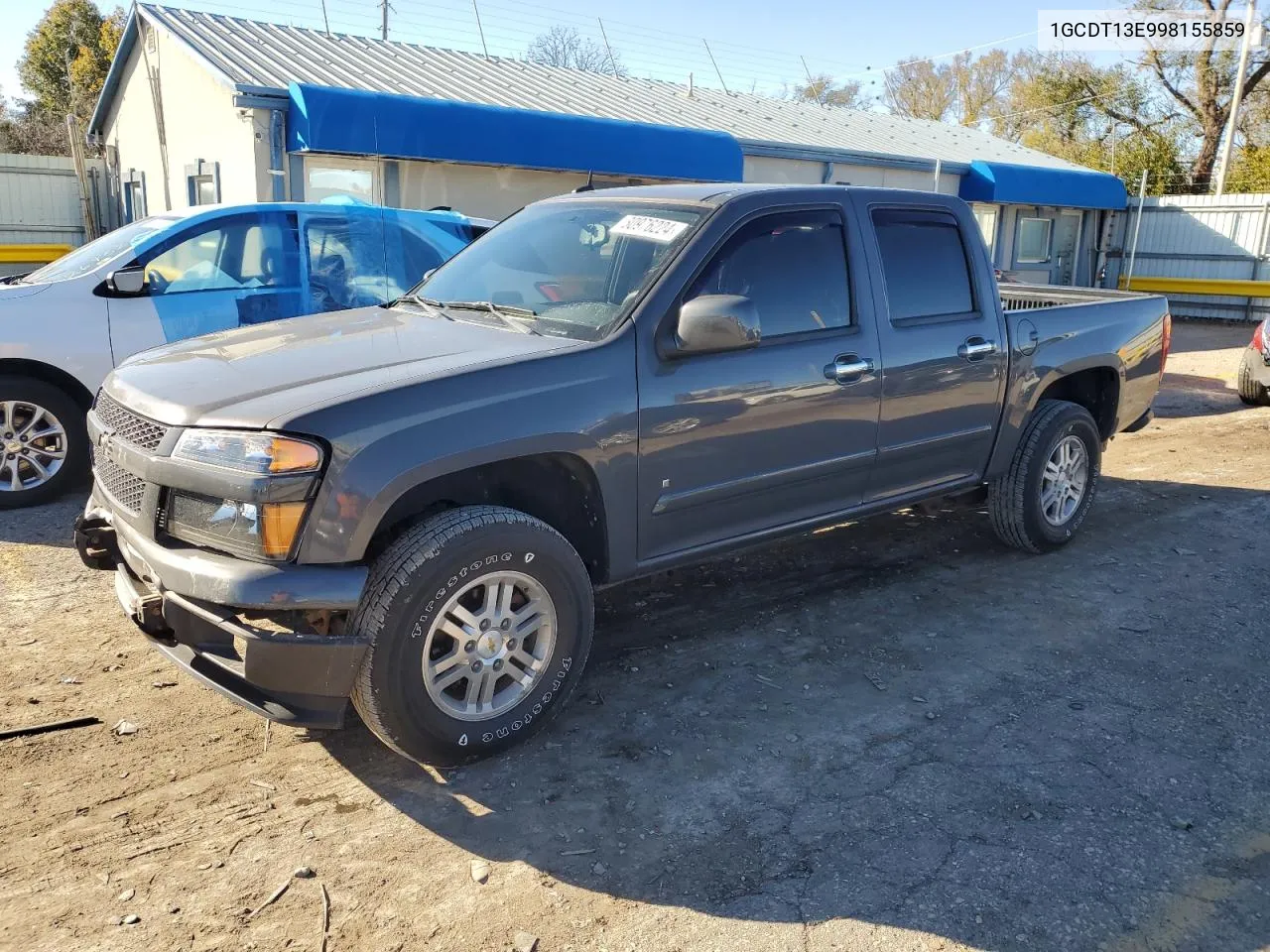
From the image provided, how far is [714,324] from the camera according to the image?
12.1 feet

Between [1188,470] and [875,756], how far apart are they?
18.8ft

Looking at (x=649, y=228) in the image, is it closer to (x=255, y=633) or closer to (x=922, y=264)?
(x=922, y=264)

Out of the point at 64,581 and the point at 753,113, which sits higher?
the point at 753,113

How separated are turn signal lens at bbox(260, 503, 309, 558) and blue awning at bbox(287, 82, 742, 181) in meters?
9.57

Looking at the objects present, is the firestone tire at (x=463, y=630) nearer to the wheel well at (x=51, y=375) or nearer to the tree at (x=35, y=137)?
the wheel well at (x=51, y=375)

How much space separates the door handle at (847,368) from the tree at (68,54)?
118 feet

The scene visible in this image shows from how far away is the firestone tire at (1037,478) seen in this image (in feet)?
17.9

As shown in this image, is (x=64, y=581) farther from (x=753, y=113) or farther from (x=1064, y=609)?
(x=753, y=113)

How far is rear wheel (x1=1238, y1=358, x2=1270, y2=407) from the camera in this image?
10.8 meters

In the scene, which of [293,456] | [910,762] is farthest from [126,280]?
[910,762]

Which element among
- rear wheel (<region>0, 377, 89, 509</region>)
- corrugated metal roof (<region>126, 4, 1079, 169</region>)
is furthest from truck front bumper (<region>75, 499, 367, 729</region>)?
corrugated metal roof (<region>126, 4, 1079, 169</region>)

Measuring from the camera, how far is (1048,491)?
18.7 ft

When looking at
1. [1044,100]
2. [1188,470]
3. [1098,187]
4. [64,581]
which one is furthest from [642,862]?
[1044,100]

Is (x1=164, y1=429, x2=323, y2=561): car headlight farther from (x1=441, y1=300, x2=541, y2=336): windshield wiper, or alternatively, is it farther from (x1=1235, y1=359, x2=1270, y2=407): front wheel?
(x1=1235, y1=359, x2=1270, y2=407): front wheel
